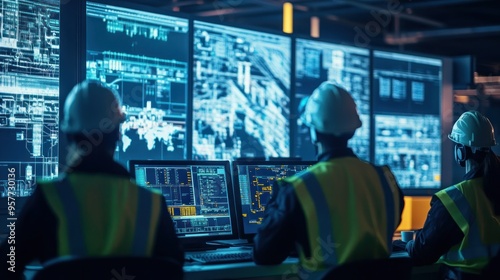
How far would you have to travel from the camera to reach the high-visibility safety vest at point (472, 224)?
3338 mm

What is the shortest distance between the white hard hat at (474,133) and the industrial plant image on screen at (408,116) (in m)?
2.21

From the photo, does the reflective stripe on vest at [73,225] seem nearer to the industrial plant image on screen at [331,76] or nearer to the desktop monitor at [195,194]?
the desktop monitor at [195,194]

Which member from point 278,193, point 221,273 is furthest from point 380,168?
point 221,273

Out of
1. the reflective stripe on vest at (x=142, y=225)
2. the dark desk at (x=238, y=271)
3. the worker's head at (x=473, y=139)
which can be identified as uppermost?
the worker's head at (x=473, y=139)

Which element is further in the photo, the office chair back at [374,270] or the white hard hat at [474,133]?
the white hard hat at [474,133]

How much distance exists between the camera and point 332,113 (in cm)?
278

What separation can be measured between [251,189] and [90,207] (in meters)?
1.42

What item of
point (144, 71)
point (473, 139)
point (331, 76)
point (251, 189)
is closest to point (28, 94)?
point (144, 71)

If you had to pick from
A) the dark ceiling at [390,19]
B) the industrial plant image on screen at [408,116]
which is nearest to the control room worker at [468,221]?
the industrial plant image on screen at [408,116]

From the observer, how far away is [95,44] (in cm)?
395

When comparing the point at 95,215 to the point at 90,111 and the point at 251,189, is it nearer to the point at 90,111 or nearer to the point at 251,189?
the point at 90,111

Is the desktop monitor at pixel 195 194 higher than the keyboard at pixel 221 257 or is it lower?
higher

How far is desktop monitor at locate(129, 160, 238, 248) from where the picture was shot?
11.2ft

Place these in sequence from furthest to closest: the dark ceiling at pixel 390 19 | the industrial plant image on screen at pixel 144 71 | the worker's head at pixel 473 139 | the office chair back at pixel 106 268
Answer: the dark ceiling at pixel 390 19 → the industrial plant image on screen at pixel 144 71 → the worker's head at pixel 473 139 → the office chair back at pixel 106 268
